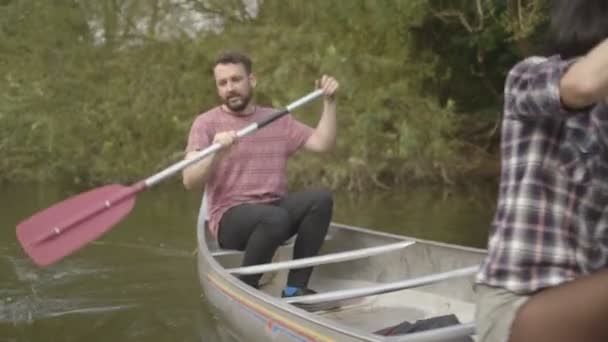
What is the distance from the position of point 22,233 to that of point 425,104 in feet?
16.5

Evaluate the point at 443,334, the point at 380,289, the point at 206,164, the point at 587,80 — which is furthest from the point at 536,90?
the point at 206,164

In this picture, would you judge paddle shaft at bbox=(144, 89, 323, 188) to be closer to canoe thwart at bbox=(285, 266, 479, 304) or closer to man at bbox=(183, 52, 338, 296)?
man at bbox=(183, 52, 338, 296)

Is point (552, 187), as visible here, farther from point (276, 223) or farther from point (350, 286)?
point (350, 286)

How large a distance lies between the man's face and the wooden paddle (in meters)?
0.17

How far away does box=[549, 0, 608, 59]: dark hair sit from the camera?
1.22 meters

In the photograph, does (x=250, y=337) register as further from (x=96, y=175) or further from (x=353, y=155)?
(x=96, y=175)

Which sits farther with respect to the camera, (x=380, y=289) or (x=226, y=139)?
(x=226, y=139)

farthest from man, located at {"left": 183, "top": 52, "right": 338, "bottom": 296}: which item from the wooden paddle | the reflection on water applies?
the reflection on water

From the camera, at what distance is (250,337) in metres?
3.12

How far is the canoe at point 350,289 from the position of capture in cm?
276

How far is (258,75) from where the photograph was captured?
26.0ft

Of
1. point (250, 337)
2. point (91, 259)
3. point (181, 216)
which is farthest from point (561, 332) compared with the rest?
→ point (181, 216)

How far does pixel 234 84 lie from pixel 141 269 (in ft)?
5.42

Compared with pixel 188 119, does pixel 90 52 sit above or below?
above
